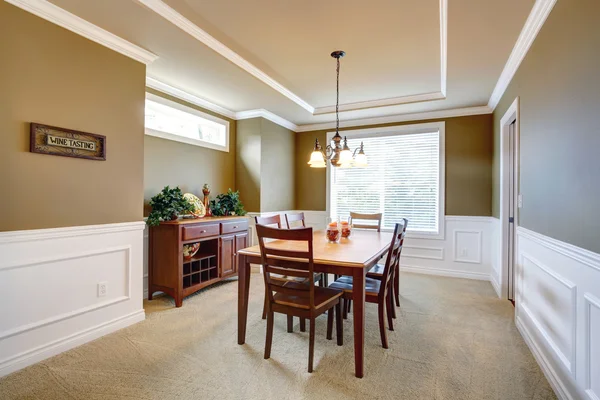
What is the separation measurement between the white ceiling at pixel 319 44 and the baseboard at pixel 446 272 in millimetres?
2467

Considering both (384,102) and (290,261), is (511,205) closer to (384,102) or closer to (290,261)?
(384,102)

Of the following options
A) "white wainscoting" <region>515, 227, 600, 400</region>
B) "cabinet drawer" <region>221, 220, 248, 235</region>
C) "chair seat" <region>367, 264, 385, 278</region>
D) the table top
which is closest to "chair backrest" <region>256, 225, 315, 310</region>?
the table top

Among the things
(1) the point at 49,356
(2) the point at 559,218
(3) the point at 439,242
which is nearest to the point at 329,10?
(2) the point at 559,218

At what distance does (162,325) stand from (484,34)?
3813 millimetres

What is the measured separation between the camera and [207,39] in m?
2.69

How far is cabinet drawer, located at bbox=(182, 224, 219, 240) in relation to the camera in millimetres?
3330

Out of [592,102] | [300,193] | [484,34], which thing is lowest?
[300,193]

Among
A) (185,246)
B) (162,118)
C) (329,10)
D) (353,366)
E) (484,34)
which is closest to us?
(353,366)

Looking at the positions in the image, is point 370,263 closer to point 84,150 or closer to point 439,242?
point 84,150

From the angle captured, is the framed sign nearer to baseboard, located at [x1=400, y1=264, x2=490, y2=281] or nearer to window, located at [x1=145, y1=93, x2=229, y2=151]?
window, located at [x1=145, y1=93, x2=229, y2=151]

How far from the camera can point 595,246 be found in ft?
4.78

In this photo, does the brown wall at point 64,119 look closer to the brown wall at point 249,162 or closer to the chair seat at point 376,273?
the brown wall at point 249,162

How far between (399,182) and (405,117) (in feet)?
3.45

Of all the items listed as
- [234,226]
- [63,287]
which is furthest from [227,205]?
[63,287]
